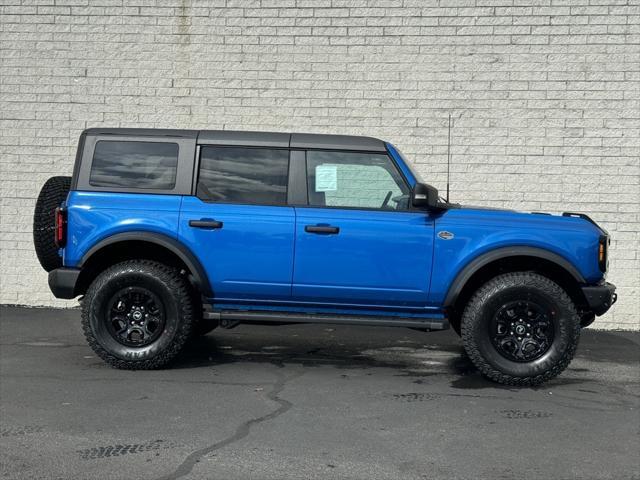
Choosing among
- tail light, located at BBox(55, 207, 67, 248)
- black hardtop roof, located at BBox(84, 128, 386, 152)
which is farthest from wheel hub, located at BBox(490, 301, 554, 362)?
tail light, located at BBox(55, 207, 67, 248)

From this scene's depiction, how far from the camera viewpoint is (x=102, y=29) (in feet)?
35.4

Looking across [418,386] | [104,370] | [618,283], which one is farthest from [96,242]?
[618,283]

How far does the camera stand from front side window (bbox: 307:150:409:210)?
7070mm

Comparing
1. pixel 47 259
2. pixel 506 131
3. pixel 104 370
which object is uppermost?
pixel 506 131

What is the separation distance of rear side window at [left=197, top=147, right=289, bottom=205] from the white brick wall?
3391 mm

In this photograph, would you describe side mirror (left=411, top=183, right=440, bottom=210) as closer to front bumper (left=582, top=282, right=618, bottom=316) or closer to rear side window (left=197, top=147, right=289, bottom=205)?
rear side window (left=197, top=147, right=289, bottom=205)

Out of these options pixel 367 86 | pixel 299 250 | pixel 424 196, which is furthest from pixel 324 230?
pixel 367 86

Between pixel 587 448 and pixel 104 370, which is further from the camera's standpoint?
pixel 104 370

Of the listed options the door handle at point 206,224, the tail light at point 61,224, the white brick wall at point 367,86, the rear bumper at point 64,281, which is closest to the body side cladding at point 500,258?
the door handle at point 206,224

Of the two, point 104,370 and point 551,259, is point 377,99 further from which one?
point 104,370

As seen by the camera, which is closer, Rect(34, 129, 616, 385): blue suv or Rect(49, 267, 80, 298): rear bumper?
Rect(34, 129, 616, 385): blue suv

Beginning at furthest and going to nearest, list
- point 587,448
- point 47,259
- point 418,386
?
point 47,259, point 418,386, point 587,448

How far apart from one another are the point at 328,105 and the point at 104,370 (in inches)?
186

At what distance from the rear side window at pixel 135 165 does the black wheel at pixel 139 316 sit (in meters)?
0.70
